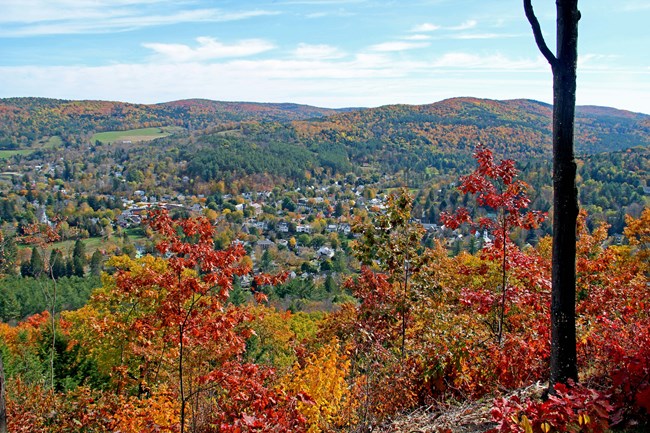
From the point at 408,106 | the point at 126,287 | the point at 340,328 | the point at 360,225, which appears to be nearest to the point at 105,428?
the point at 126,287

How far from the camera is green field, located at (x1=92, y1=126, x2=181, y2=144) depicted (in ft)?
481

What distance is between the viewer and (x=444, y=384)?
617cm

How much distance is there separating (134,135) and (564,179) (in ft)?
542

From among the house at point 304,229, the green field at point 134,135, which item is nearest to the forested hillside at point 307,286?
the house at point 304,229

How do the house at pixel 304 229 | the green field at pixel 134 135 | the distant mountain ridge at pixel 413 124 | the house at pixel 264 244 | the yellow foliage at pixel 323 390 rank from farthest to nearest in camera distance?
the green field at pixel 134 135
the distant mountain ridge at pixel 413 124
the house at pixel 304 229
the house at pixel 264 244
the yellow foliage at pixel 323 390

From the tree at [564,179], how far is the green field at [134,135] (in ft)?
513

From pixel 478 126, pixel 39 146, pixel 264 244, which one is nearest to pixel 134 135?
pixel 39 146

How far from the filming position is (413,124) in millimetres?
151250

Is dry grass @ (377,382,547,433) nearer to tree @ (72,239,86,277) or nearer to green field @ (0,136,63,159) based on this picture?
tree @ (72,239,86,277)

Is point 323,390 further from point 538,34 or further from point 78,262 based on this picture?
point 78,262

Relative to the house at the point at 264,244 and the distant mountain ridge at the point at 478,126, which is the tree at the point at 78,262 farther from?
the distant mountain ridge at the point at 478,126

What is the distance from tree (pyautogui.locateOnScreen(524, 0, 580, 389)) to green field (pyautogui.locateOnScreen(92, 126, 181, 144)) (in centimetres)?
15645

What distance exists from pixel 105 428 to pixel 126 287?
3.35 m

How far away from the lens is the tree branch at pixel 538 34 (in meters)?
3.82
